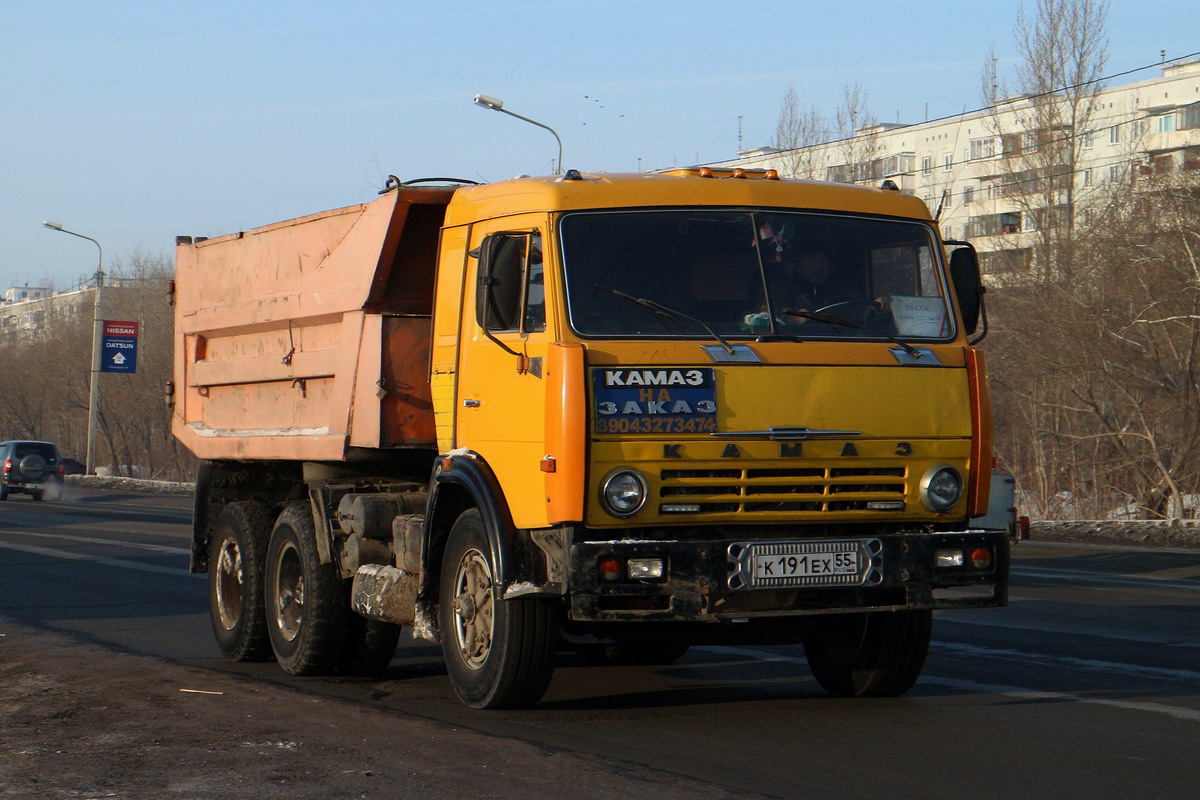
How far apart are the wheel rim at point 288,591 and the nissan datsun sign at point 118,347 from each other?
38431 millimetres

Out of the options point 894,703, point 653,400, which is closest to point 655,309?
point 653,400

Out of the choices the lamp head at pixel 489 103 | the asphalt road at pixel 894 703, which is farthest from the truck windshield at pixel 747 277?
the lamp head at pixel 489 103

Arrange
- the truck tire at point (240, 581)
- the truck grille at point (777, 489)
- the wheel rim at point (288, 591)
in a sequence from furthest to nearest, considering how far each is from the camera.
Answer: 1. the truck tire at point (240, 581)
2. the wheel rim at point (288, 591)
3. the truck grille at point (777, 489)

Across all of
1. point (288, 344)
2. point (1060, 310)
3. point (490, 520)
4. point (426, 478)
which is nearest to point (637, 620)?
point (490, 520)

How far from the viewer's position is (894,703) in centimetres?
796

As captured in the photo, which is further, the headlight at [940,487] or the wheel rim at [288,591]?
the wheel rim at [288,591]

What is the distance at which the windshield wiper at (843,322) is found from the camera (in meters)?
7.31

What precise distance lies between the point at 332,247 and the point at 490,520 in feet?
9.23

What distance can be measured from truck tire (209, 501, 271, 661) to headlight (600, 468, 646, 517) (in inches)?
166

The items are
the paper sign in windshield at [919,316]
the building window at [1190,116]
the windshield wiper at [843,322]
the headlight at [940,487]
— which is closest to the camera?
the headlight at [940,487]

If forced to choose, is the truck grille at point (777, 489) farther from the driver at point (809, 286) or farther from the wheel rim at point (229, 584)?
the wheel rim at point (229, 584)

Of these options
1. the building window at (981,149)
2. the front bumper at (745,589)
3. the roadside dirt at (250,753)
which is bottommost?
the roadside dirt at (250,753)

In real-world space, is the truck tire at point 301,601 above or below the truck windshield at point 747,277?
below

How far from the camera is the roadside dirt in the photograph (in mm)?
5746
